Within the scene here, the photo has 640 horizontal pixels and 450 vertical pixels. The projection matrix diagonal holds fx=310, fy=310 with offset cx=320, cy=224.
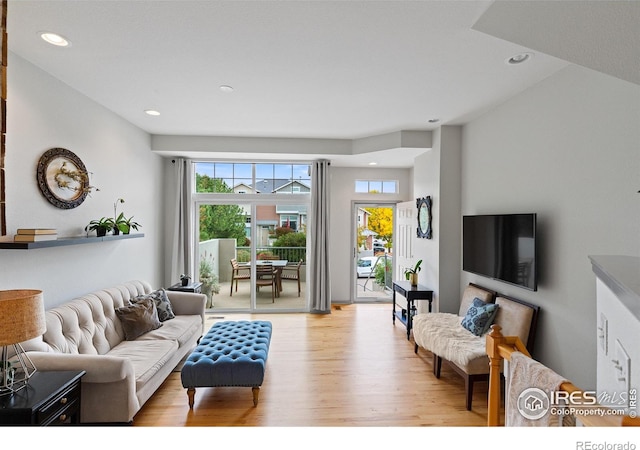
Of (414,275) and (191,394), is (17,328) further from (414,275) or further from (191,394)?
(414,275)

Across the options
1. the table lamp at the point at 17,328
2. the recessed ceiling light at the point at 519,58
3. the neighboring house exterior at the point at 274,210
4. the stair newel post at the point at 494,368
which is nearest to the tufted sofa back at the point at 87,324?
the table lamp at the point at 17,328

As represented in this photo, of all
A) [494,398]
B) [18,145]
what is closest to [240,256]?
[18,145]

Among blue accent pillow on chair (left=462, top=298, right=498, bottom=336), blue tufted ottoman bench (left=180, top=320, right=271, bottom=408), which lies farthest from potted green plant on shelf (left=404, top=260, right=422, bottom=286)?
blue tufted ottoman bench (left=180, top=320, right=271, bottom=408)

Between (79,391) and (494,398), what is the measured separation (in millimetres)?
2525

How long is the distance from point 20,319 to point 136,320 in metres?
1.49

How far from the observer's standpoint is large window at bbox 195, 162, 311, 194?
533 centimetres

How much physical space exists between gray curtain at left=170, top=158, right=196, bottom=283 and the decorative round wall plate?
1870 millimetres

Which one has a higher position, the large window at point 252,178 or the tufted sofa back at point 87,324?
the large window at point 252,178

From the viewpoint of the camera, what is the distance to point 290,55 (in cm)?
231

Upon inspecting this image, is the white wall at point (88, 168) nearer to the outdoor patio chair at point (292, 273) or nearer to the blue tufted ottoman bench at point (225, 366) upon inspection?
the blue tufted ottoman bench at point (225, 366)

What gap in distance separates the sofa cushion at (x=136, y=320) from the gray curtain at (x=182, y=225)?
5.81ft

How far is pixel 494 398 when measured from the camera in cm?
167

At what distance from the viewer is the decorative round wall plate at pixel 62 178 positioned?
8.58ft
